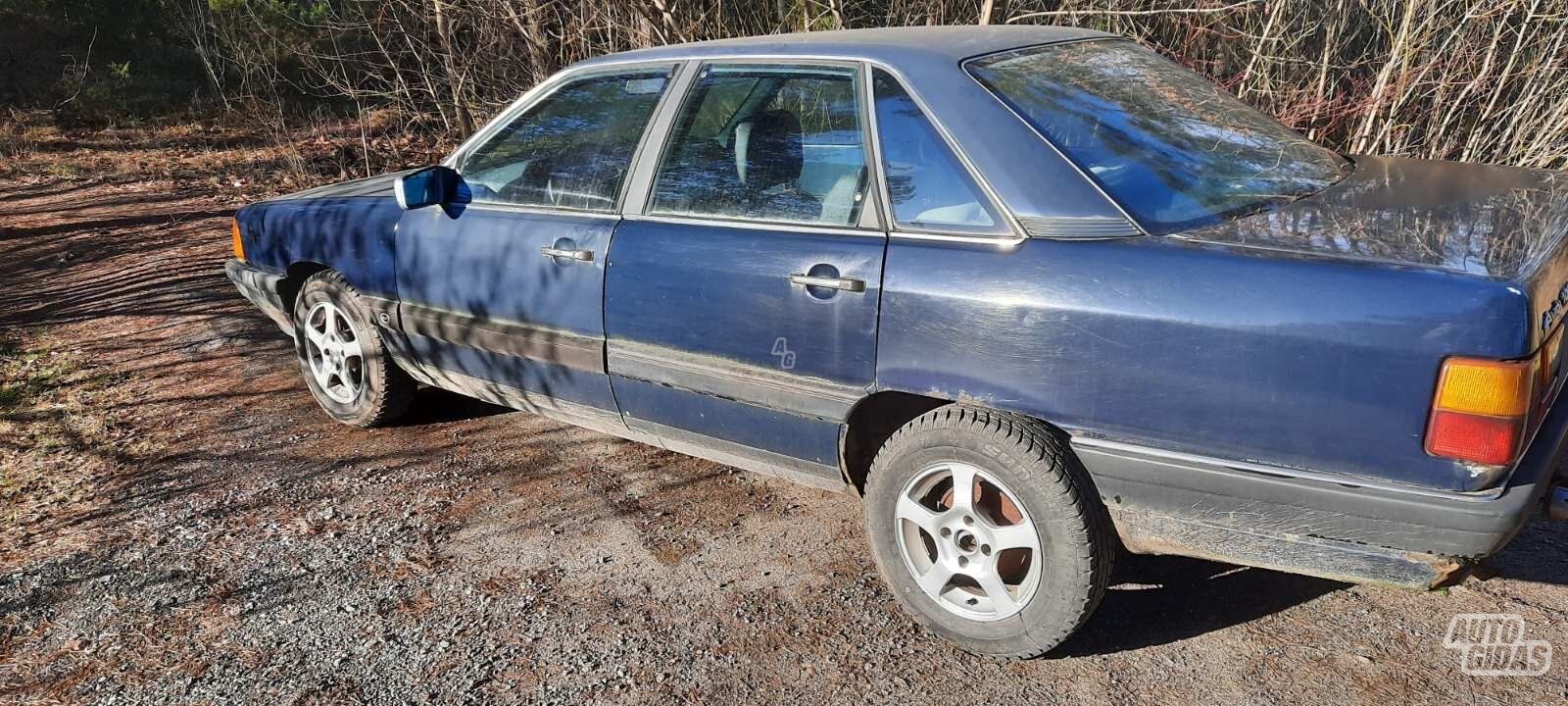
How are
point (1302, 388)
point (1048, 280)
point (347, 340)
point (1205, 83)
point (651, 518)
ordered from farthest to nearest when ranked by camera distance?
point (347, 340)
point (651, 518)
point (1205, 83)
point (1048, 280)
point (1302, 388)

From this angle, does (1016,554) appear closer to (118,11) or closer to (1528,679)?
(1528,679)

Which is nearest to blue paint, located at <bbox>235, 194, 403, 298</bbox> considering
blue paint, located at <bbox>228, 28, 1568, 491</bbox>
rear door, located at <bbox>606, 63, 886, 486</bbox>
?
blue paint, located at <bbox>228, 28, 1568, 491</bbox>

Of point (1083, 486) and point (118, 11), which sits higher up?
point (118, 11)

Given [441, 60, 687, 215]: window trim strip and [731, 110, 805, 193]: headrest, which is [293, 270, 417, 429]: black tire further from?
[731, 110, 805, 193]: headrest

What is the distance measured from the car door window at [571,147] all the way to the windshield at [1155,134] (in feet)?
4.13

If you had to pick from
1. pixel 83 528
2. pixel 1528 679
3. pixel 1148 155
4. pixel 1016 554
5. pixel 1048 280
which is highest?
pixel 1148 155

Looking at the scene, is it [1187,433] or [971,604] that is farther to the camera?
[971,604]

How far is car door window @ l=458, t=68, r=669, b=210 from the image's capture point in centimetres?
394

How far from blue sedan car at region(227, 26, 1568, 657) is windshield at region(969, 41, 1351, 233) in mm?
13

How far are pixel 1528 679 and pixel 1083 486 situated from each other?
1283mm

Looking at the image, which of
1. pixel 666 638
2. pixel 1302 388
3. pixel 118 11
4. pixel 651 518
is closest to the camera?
pixel 1302 388

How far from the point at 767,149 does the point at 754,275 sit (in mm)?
476

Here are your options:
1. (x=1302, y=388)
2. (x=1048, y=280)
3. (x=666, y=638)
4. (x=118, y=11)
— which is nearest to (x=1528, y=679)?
(x=1302, y=388)

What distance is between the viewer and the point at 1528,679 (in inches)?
117
